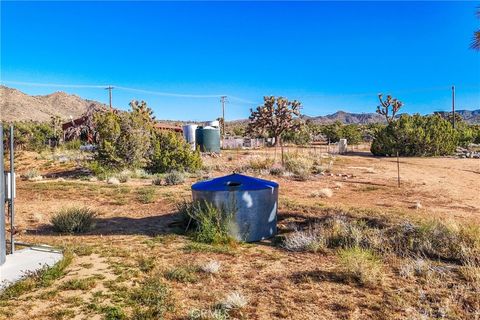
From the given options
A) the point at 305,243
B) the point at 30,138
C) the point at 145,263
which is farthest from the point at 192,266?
the point at 30,138

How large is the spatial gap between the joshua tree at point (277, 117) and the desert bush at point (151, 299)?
43.1 m

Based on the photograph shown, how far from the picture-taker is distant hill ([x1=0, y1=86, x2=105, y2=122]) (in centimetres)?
8888

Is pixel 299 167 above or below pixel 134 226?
above

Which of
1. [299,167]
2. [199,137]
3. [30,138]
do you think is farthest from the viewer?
[30,138]

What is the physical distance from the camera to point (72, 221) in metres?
8.50

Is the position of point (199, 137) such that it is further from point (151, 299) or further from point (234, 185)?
point (151, 299)

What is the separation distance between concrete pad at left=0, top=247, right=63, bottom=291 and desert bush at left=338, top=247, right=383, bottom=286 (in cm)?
434

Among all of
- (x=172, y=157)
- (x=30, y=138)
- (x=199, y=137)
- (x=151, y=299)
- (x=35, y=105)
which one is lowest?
(x=151, y=299)

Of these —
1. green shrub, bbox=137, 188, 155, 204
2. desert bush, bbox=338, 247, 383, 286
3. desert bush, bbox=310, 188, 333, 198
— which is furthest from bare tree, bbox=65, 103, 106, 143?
desert bush, bbox=338, 247, 383, 286

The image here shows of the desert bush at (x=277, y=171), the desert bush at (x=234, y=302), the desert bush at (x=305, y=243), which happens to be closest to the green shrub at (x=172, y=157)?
the desert bush at (x=277, y=171)

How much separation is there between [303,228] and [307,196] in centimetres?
489

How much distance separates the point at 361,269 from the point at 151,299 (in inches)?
113

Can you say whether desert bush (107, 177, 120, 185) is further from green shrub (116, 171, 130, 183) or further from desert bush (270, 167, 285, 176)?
desert bush (270, 167, 285, 176)

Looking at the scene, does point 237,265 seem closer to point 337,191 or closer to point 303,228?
point 303,228
